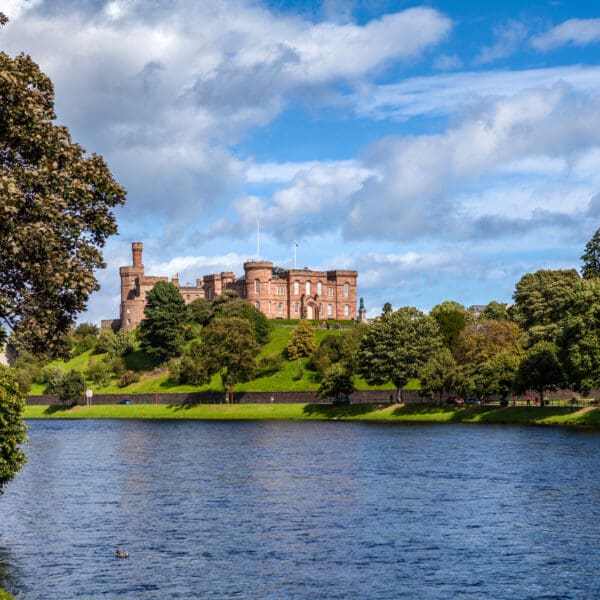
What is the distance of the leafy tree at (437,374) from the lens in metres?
109

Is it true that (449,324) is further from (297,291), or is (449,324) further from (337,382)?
(297,291)

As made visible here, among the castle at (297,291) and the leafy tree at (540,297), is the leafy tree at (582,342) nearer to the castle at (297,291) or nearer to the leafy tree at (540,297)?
the leafy tree at (540,297)

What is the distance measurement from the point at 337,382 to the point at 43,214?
3711 inches

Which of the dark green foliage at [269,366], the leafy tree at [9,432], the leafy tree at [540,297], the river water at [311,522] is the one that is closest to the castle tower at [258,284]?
the dark green foliage at [269,366]

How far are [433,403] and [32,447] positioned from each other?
51791mm

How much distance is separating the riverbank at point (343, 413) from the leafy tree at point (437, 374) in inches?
118

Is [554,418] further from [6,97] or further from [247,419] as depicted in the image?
[6,97]

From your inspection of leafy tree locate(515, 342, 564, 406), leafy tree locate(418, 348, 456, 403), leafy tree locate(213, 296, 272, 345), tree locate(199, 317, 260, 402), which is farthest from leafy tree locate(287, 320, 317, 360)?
leafy tree locate(515, 342, 564, 406)

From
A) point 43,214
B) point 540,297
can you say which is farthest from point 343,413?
point 43,214

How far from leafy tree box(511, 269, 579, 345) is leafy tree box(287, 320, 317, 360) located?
3214 centimetres

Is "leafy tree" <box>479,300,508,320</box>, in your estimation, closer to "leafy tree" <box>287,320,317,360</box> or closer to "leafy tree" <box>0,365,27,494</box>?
"leafy tree" <box>287,320,317,360</box>

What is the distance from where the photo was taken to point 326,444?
79.6 m

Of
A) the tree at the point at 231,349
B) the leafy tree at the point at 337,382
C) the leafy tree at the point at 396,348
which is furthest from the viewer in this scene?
the tree at the point at 231,349

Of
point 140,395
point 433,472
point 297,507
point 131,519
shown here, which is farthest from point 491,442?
point 140,395
